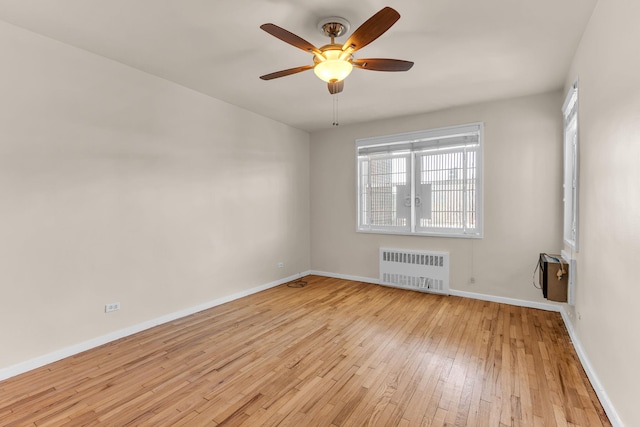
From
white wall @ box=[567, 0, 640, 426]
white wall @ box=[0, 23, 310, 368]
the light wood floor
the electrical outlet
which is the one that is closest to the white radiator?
the light wood floor

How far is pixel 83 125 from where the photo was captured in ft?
8.99

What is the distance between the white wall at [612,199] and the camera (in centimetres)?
154

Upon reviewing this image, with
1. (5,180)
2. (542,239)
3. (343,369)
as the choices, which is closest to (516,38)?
(542,239)

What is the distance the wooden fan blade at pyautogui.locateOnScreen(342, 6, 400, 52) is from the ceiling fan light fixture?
91mm

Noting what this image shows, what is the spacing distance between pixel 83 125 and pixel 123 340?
2052 mm

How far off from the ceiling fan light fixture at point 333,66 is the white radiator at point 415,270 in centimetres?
310

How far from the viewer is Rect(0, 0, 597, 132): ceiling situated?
212cm

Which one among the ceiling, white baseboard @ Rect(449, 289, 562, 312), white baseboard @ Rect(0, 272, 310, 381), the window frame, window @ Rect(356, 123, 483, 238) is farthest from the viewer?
window @ Rect(356, 123, 483, 238)

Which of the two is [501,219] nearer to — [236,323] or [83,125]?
[236,323]

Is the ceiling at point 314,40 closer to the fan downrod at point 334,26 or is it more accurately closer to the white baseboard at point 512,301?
the fan downrod at point 334,26

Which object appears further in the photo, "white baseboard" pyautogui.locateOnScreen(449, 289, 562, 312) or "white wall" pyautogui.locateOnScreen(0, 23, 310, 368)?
"white baseboard" pyautogui.locateOnScreen(449, 289, 562, 312)

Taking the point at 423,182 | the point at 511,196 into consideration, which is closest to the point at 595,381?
the point at 511,196

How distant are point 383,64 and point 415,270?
124 inches

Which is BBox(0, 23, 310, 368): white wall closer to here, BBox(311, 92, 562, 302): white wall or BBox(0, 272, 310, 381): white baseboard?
BBox(0, 272, 310, 381): white baseboard
